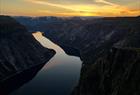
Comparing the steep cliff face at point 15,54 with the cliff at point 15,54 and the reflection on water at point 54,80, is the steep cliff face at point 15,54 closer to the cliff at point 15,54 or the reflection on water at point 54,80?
the cliff at point 15,54

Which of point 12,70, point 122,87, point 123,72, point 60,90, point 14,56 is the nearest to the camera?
point 122,87

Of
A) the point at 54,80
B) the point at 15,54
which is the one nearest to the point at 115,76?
the point at 54,80

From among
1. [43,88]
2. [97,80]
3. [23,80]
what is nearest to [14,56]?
[23,80]

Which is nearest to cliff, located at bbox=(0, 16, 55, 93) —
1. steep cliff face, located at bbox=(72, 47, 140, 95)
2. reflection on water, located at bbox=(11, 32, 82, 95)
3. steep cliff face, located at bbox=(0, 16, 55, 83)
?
steep cliff face, located at bbox=(0, 16, 55, 83)

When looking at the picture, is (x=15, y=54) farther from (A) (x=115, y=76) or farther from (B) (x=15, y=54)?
(A) (x=115, y=76)

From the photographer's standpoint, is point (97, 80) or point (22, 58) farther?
point (22, 58)

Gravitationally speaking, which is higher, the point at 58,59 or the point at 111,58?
the point at 111,58

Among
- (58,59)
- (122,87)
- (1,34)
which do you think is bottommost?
(58,59)

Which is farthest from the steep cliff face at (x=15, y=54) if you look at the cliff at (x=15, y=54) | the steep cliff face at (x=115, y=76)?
the steep cliff face at (x=115, y=76)

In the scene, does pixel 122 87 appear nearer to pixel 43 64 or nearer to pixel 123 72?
pixel 123 72
